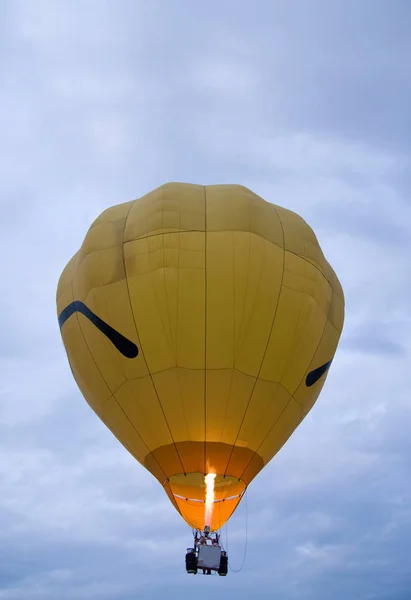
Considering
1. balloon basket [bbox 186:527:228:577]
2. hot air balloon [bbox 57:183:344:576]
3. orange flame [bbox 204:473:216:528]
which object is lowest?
balloon basket [bbox 186:527:228:577]

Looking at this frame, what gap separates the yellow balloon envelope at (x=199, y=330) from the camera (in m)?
13.7

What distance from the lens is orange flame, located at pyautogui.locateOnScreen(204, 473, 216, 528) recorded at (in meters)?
14.1

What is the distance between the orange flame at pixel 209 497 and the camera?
554 inches

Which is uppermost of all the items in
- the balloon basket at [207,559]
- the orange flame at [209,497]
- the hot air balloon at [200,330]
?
the hot air balloon at [200,330]

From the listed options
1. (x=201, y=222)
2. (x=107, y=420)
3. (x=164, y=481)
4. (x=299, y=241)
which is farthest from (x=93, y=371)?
(x=299, y=241)

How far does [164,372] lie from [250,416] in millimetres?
1508

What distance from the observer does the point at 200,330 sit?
44.9ft

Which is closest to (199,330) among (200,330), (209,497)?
(200,330)

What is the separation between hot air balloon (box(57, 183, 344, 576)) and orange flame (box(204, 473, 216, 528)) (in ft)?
0.12

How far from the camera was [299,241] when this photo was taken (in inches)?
579

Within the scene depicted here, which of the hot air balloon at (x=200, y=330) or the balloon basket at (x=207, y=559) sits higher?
the hot air balloon at (x=200, y=330)

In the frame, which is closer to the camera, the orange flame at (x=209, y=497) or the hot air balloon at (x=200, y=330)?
the hot air balloon at (x=200, y=330)

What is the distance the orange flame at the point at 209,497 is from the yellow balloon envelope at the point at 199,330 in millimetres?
97

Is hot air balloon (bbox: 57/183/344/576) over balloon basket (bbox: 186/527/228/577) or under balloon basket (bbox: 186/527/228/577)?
over
